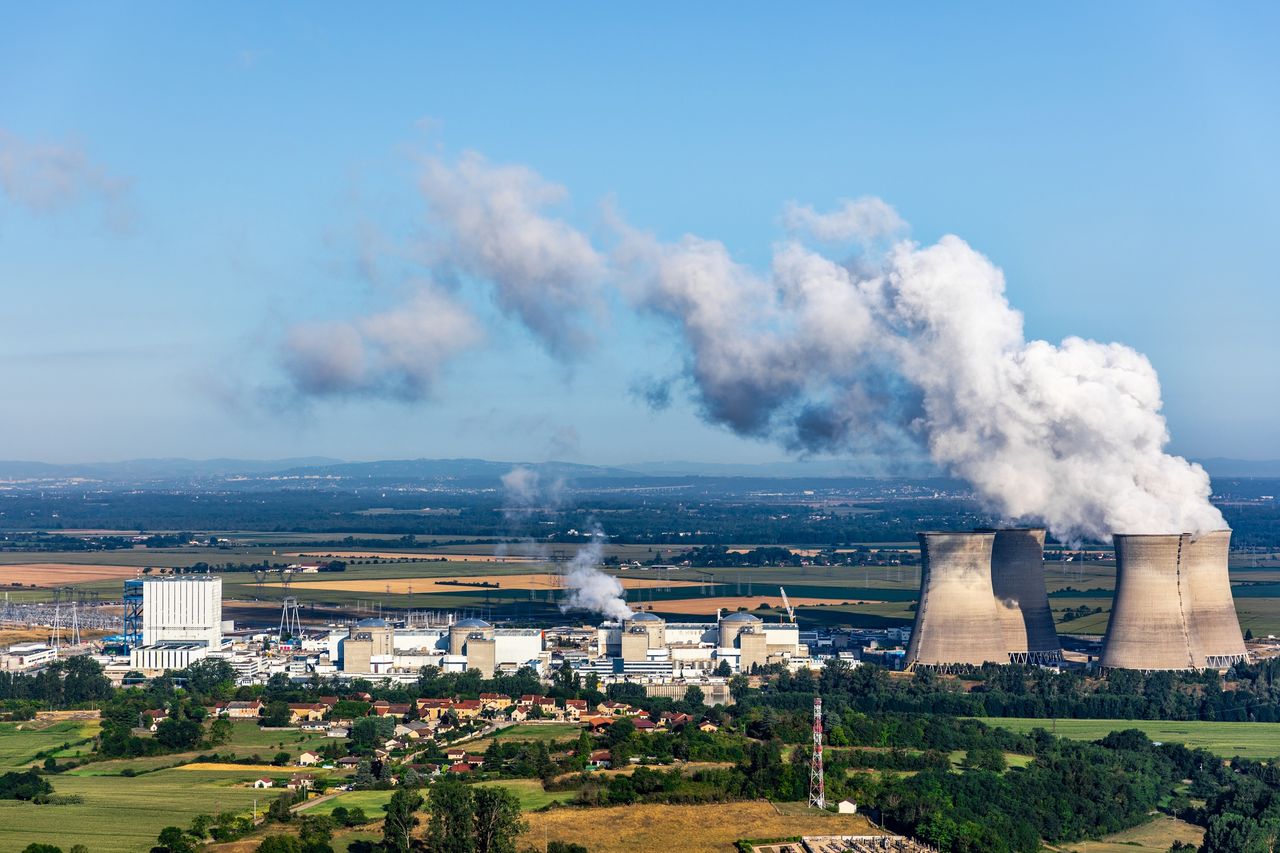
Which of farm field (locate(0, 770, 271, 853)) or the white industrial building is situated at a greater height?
the white industrial building

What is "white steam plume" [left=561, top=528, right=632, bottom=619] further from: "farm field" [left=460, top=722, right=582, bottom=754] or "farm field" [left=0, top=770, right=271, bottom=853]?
"farm field" [left=0, top=770, right=271, bottom=853]

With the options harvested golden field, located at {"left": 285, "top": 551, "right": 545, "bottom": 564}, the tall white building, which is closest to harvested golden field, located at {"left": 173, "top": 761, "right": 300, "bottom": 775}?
the tall white building

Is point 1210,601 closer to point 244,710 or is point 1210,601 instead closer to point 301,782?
point 301,782

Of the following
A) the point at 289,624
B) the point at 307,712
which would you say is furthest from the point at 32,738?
the point at 289,624

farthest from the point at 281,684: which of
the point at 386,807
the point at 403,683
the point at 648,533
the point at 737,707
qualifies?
the point at 648,533

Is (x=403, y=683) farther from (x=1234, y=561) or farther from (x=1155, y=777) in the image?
(x=1234, y=561)

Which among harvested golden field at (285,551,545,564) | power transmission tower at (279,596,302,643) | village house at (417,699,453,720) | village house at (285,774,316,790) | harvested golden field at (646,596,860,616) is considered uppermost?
harvested golden field at (285,551,545,564)
